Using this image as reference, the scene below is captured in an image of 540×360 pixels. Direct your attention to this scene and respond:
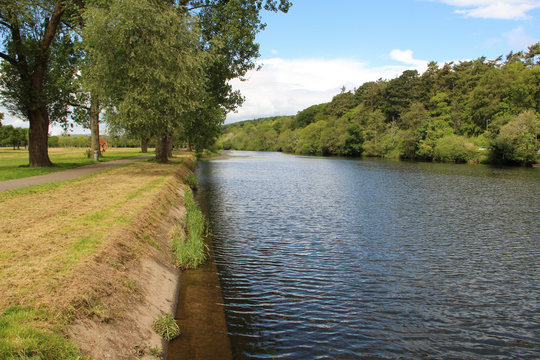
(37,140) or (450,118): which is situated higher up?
(450,118)

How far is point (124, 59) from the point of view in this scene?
21.5 metres

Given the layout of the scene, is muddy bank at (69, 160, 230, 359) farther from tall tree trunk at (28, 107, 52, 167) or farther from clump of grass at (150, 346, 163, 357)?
tall tree trunk at (28, 107, 52, 167)

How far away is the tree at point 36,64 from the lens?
26.0 m

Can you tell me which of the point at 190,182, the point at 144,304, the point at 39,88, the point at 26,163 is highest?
the point at 39,88

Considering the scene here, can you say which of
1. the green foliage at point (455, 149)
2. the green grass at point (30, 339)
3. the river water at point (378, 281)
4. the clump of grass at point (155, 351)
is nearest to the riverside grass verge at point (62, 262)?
the green grass at point (30, 339)

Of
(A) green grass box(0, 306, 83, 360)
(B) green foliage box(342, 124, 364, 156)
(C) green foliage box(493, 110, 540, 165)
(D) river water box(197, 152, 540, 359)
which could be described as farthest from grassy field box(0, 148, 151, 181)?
(B) green foliage box(342, 124, 364, 156)

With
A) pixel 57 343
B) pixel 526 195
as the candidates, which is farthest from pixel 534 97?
pixel 57 343

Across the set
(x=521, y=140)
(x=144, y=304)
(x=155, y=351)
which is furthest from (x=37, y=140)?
(x=521, y=140)

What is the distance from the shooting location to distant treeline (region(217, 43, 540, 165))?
2763 inches

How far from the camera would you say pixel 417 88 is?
117062 mm

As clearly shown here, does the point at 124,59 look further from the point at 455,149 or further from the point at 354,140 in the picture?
the point at 354,140

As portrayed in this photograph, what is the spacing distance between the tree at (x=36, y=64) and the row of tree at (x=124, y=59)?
71 millimetres

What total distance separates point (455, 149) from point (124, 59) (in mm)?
72527

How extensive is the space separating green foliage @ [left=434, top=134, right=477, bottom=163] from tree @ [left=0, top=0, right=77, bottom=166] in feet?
238
